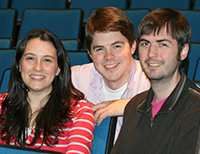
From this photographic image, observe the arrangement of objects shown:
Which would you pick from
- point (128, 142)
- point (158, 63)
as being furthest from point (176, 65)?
point (128, 142)

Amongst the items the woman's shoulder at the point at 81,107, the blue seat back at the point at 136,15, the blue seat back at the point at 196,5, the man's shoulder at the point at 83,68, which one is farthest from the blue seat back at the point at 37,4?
the woman's shoulder at the point at 81,107

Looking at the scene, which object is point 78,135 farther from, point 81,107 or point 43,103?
point 43,103

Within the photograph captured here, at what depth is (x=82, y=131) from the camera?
1.45 meters

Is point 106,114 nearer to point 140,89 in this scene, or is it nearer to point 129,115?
point 129,115

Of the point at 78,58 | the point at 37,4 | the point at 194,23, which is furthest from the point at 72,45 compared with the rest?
the point at 37,4

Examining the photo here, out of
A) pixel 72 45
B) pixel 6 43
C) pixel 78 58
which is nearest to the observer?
pixel 78 58

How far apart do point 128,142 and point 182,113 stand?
0.84ft

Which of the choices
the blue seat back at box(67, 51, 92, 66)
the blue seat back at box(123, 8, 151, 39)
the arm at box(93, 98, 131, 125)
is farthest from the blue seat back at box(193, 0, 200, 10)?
the arm at box(93, 98, 131, 125)

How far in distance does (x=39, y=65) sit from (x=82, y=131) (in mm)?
374

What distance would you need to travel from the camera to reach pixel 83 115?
4.99 ft

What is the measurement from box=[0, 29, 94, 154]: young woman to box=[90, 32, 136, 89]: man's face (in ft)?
0.71

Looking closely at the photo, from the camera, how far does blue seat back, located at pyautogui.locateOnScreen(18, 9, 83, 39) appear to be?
270 cm

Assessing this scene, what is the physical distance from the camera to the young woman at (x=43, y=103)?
4.89ft

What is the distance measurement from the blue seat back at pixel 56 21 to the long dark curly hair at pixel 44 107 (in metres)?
1.02
